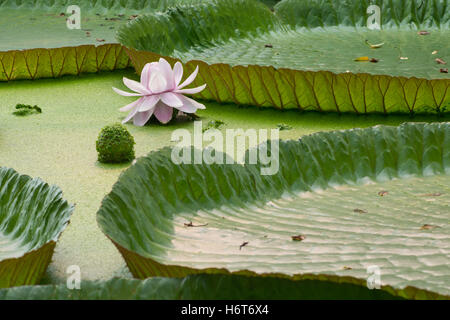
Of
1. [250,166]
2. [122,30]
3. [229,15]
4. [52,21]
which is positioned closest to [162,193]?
[250,166]

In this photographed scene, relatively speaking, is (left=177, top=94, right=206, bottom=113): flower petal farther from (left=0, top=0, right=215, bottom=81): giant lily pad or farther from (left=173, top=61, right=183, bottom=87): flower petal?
(left=0, top=0, right=215, bottom=81): giant lily pad

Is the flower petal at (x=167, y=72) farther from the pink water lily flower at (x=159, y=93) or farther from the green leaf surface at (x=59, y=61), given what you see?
the green leaf surface at (x=59, y=61)

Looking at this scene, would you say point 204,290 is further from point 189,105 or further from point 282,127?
point 189,105

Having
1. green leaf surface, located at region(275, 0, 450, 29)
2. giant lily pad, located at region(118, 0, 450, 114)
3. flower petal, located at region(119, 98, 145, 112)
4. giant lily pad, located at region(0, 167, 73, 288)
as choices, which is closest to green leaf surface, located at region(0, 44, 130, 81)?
giant lily pad, located at region(118, 0, 450, 114)
